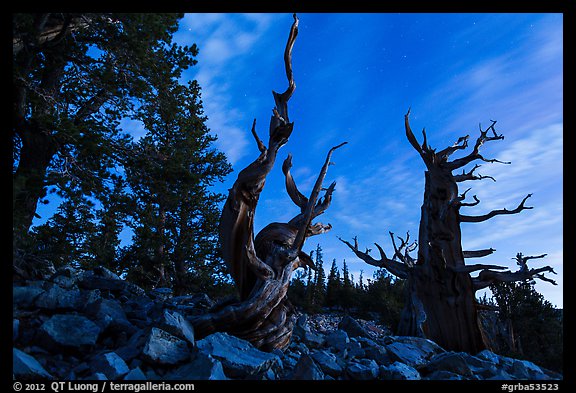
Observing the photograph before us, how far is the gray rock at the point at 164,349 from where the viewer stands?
3410 mm

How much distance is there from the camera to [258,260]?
5.41 meters

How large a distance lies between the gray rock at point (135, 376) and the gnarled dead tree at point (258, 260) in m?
1.39

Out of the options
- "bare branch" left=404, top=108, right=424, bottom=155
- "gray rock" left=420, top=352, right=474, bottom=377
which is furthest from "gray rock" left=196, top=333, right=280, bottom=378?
"bare branch" left=404, top=108, right=424, bottom=155

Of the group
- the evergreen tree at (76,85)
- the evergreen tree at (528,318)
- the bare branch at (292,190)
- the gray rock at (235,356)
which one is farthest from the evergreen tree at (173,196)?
the evergreen tree at (528,318)

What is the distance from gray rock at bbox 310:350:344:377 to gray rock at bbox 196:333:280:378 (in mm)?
600

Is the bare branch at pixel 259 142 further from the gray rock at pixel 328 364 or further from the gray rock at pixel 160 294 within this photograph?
the gray rock at pixel 160 294

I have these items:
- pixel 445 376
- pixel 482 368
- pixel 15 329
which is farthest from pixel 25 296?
pixel 482 368

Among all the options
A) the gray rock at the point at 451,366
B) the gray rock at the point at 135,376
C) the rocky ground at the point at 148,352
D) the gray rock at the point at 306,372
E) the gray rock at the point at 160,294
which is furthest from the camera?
the gray rock at the point at 160,294

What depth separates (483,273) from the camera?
10000 millimetres

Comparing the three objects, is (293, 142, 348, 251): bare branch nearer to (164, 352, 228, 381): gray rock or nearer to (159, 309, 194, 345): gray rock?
(159, 309, 194, 345): gray rock

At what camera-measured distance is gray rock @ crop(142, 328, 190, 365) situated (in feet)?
11.2
